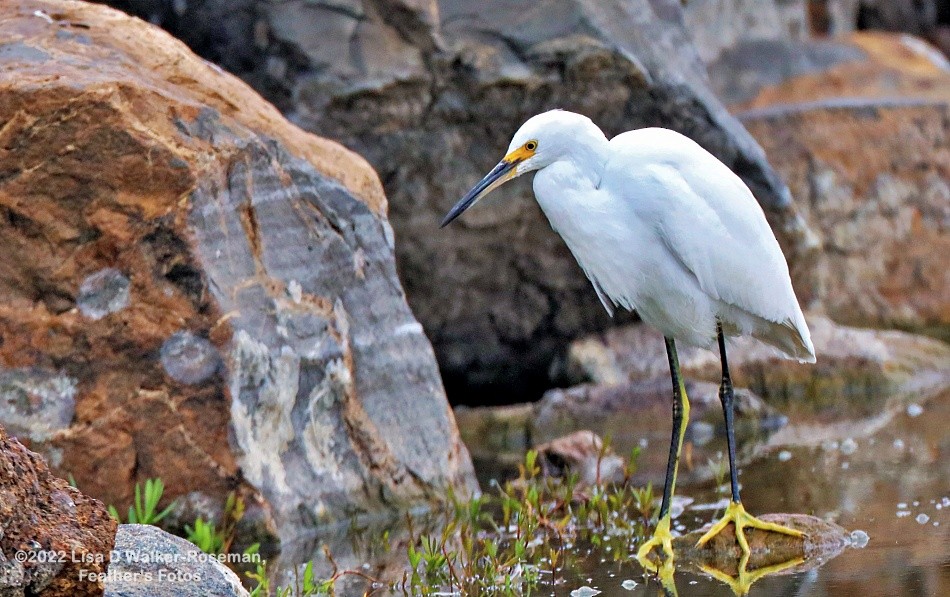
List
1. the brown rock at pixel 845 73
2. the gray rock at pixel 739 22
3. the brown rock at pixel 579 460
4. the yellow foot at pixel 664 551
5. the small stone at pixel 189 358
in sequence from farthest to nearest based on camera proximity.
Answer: the gray rock at pixel 739 22, the brown rock at pixel 845 73, the brown rock at pixel 579 460, the small stone at pixel 189 358, the yellow foot at pixel 664 551

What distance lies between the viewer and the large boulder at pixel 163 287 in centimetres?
555

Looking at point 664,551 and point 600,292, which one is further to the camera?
point 600,292

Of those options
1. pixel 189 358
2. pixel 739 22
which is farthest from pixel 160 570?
pixel 739 22

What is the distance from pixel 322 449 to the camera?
6.14m

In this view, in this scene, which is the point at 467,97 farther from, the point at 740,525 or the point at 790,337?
the point at 740,525

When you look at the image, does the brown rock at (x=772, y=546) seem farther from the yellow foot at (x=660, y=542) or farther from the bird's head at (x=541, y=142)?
the bird's head at (x=541, y=142)

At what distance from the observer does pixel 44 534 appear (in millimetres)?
3334

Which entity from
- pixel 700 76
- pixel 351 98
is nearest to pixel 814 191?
pixel 700 76

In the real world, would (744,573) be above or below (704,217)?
below

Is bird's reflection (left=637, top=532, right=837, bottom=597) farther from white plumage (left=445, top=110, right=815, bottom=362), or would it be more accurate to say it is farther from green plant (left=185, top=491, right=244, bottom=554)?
green plant (left=185, top=491, right=244, bottom=554)

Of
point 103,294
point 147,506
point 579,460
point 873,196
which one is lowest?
point 873,196

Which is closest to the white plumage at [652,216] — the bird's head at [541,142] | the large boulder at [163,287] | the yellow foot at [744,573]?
the bird's head at [541,142]

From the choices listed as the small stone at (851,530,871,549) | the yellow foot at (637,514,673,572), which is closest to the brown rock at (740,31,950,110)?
the small stone at (851,530,871,549)

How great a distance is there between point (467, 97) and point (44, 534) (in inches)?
240
